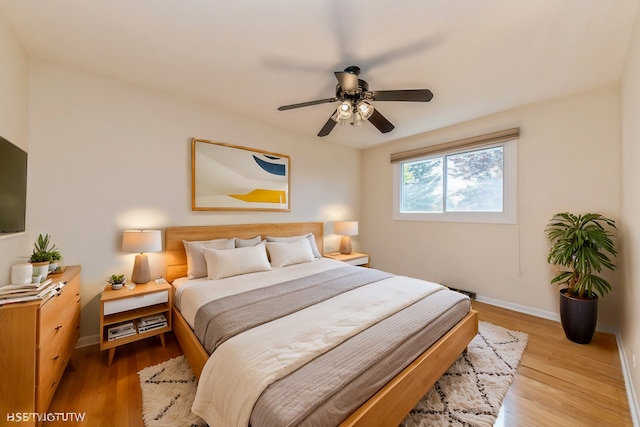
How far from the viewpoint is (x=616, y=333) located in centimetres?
243

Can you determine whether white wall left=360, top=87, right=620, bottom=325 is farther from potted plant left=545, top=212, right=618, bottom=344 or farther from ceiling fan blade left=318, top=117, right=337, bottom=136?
ceiling fan blade left=318, top=117, right=337, bottom=136

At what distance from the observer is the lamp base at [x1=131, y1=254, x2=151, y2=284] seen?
2357 millimetres

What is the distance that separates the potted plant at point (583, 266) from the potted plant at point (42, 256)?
437cm

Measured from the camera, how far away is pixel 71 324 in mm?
1867

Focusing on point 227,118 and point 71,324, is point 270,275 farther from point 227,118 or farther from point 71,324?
point 227,118

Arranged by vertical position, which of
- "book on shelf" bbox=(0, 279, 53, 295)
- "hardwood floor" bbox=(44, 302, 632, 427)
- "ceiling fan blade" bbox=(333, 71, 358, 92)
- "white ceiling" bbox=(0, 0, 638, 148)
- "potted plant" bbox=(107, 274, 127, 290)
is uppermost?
"white ceiling" bbox=(0, 0, 638, 148)

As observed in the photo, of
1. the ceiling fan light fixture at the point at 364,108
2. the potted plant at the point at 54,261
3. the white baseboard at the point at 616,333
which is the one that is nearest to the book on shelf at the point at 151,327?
the potted plant at the point at 54,261

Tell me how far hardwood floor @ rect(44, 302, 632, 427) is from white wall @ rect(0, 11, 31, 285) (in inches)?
36.9

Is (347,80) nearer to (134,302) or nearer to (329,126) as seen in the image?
(329,126)

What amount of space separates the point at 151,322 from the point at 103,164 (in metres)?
1.58

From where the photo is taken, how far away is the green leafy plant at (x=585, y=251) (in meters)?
2.23

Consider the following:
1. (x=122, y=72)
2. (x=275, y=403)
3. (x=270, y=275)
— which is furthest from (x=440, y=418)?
(x=122, y=72)

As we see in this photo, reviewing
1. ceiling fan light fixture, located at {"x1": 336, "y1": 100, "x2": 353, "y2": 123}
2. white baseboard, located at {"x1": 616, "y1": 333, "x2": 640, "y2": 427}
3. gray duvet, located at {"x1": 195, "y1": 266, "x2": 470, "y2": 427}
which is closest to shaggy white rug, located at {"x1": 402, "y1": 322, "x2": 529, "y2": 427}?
gray duvet, located at {"x1": 195, "y1": 266, "x2": 470, "y2": 427}

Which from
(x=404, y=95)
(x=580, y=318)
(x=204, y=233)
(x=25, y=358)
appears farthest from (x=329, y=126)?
(x=580, y=318)
